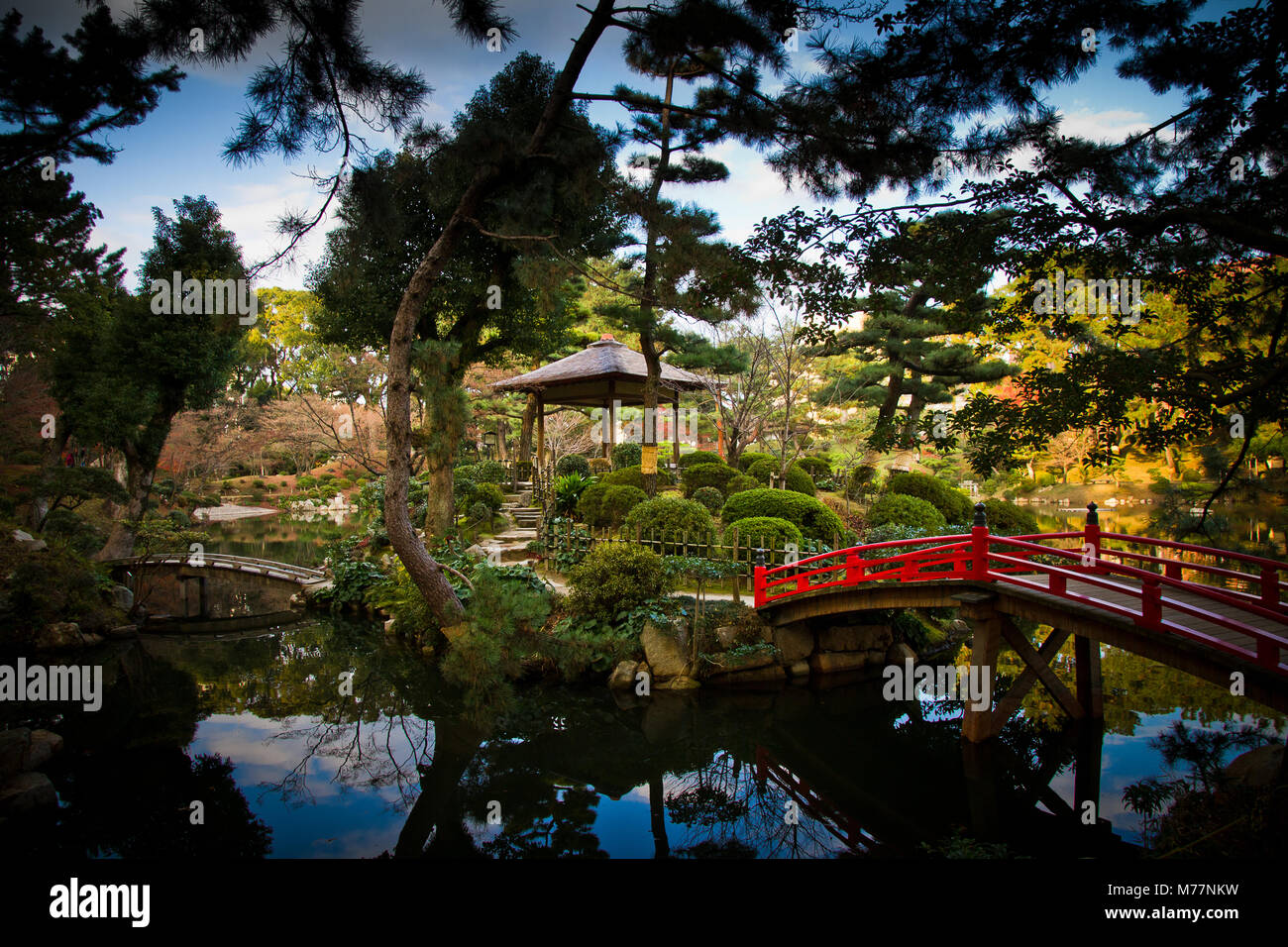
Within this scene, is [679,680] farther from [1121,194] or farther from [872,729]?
[1121,194]

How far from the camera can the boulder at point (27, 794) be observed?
580 centimetres

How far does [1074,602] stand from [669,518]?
230 inches

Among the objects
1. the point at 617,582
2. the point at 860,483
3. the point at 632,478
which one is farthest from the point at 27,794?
the point at 860,483

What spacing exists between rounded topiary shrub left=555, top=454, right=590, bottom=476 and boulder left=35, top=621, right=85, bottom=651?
10108 millimetres

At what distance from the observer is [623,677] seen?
886cm

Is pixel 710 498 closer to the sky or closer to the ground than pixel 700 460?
closer to the ground

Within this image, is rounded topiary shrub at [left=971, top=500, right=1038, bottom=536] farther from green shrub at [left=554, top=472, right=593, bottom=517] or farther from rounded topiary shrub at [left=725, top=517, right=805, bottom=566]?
green shrub at [left=554, top=472, right=593, bottom=517]

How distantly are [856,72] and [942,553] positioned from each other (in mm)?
5441

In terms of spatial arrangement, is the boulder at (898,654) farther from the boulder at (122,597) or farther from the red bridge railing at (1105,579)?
the boulder at (122,597)

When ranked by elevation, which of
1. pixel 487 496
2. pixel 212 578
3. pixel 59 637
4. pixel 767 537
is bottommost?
pixel 59 637

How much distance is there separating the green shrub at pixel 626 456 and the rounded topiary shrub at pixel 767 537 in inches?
317

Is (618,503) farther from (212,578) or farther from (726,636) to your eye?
(212,578)
